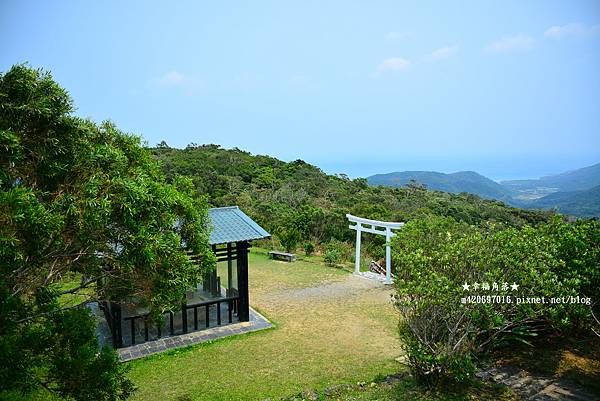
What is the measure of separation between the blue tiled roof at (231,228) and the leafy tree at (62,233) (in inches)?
151

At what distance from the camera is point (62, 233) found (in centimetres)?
331

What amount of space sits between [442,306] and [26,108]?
4.68m

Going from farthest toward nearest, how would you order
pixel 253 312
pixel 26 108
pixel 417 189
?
pixel 417 189 → pixel 253 312 → pixel 26 108

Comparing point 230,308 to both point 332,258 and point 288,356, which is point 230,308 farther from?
point 332,258

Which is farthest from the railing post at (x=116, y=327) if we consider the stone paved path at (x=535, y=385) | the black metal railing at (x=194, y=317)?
the stone paved path at (x=535, y=385)

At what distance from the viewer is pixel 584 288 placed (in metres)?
5.70

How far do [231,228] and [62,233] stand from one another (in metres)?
5.22

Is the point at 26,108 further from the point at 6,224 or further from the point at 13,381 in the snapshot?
the point at 13,381

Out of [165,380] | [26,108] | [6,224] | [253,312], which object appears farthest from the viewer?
[253,312]

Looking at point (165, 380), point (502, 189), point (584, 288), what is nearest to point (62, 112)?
point (165, 380)

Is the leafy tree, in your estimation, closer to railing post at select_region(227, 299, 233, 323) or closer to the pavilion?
the pavilion

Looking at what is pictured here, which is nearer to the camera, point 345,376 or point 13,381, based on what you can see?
point 13,381

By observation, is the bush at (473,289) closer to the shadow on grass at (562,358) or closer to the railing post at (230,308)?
the shadow on grass at (562,358)

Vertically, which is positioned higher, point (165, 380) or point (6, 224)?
point (6, 224)
